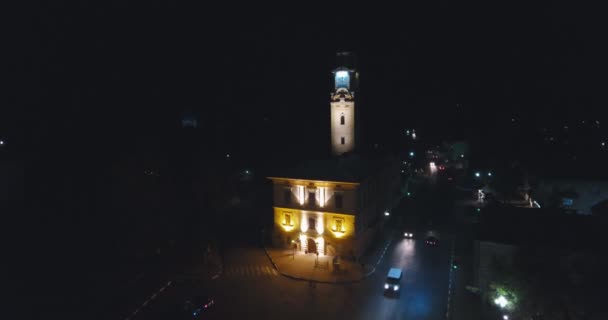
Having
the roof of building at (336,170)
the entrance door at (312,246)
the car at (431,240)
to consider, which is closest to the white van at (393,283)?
the roof of building at (336,170)

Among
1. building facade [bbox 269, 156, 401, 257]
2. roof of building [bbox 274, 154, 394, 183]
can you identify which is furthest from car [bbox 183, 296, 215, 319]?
roof of building [bbox 274, 154, 394, 183]

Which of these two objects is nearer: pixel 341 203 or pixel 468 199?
pixel 341 203

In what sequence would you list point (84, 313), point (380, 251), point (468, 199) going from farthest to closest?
1. point (468, 199)
2. point (380, 251)
3. point (84, 313)

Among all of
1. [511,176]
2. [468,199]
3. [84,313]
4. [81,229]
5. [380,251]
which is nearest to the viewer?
[84,313]

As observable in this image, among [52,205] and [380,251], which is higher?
[52,205]

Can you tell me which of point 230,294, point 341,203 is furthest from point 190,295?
point 341,203

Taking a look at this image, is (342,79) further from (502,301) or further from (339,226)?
(502,301)

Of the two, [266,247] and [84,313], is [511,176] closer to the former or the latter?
[266,247]
